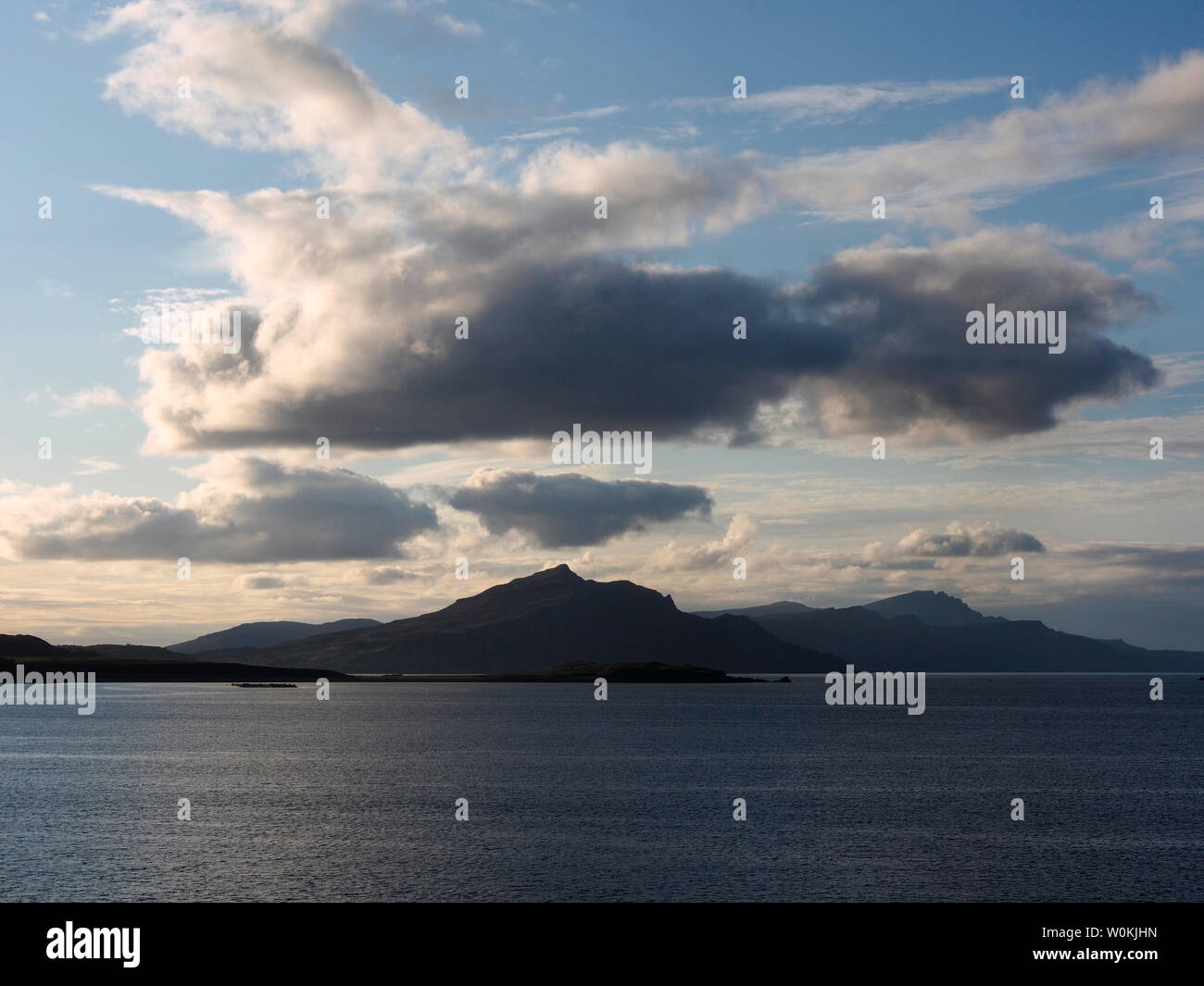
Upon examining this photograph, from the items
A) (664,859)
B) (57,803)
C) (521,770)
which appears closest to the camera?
(664,859)

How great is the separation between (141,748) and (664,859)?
125 meters

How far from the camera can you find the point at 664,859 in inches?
3071

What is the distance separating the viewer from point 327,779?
419 ft
